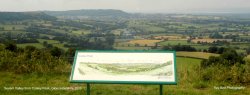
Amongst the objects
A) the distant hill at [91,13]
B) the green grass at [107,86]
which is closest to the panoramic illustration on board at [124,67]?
the green grass at [107,86]

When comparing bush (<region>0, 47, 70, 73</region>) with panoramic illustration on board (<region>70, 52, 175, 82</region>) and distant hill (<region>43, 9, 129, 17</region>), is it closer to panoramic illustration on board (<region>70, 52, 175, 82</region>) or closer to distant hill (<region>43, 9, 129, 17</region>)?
panoramic illustration on board (<region>70, 52, 175, 82</region>)

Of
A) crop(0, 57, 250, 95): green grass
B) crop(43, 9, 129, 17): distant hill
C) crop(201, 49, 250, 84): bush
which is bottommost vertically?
crop(43, 9, 129, 17): distant hill

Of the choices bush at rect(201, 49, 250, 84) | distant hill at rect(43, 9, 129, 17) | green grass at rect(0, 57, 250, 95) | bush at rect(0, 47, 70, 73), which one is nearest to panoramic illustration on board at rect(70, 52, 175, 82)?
green grass at rect(0, 57, 250, 95)

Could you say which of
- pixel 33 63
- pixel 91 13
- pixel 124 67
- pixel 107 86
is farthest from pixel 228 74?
pixel 91 13

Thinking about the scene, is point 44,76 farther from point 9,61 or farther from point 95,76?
point 95,76

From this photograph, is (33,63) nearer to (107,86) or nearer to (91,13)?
(107,86)

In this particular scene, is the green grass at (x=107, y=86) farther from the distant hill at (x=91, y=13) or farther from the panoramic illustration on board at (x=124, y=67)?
the distant hill at (x=91, y=13)

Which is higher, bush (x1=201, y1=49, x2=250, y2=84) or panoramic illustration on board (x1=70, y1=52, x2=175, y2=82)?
panoramic illustration on board (x1=70, y1=52, x2=175, y2=82)

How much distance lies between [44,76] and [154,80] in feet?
15.8

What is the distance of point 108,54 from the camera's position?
6.65m

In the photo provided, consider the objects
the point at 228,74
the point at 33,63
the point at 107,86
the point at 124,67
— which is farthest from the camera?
the point at 33,63

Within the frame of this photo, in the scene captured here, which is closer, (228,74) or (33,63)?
(228,74)

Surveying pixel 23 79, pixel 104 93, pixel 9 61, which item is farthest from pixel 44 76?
pixel 104 93

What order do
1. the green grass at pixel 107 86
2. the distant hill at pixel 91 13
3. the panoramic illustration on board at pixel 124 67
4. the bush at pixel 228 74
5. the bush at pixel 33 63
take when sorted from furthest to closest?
the distant hill at pixel 91 13 → the bush at pixel 33 63 → the bush at pixel 228 74 → the green grass at pixel 107 86 → the panoramic illustration on board at pixel 124 67
